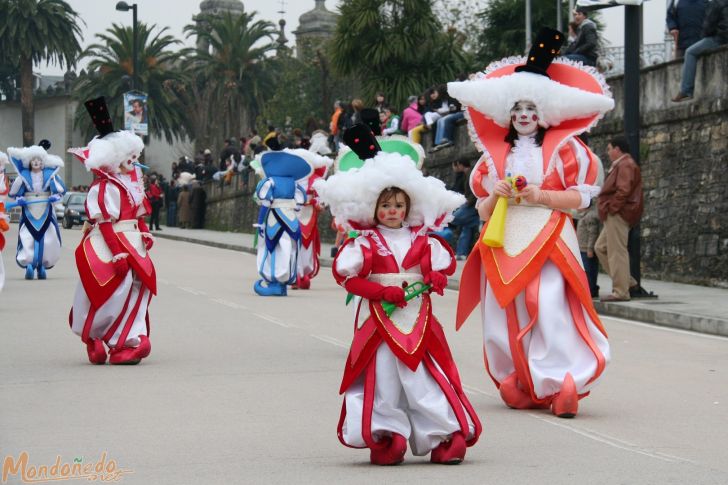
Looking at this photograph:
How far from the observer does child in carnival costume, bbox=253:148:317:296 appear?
20422mm

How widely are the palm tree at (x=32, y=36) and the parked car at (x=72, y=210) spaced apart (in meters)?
24.4

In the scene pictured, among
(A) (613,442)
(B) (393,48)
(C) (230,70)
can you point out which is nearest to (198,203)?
(B) (393,48)

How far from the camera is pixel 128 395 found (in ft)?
34.3

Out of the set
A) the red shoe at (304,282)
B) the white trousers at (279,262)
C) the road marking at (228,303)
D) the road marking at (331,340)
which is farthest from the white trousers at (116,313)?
the red shoe at (304,282)

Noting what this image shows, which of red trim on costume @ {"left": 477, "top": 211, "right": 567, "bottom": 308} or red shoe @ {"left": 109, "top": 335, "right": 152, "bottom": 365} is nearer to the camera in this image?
red trim on costume @ {"left": 477, "top": 211, "right": 567, "bottom": 308}

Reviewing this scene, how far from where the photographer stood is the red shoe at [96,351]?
12383mm

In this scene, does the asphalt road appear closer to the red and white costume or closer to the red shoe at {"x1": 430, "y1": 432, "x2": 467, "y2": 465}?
the red shoe at {"x1": 430, "y1": 432, "x2": 467, "y2": 465}

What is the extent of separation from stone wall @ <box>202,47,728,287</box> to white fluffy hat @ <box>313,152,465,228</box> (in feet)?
43.4

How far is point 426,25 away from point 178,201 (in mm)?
14755

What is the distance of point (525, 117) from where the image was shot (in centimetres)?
980

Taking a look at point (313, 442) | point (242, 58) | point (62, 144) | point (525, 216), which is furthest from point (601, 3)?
point (62, 144)

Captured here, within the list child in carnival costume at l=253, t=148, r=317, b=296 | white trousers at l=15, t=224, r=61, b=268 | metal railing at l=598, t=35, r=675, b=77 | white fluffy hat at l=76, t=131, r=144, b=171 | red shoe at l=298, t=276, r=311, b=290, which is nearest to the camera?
white fluffy hat at l=76, t=131, r=144, b=171

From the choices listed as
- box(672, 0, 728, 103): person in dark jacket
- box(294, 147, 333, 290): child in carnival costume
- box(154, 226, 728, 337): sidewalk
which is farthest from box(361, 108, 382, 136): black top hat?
box(294, 147, 333, 290): child in carnival costume

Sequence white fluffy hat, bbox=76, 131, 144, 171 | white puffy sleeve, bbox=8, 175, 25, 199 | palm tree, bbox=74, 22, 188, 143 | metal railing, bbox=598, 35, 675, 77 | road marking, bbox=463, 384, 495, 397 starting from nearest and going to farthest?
road marking, bbox=463, 384, 495, 397 < white fluffy hat, bbox=76, 131, 144, 171 < white puffy sleeve, bbox=8, 175, 25, 199 < metal railing, bbox=598, 35, 675, 77 < palm tree, bbox=74, 22, 188, 143
